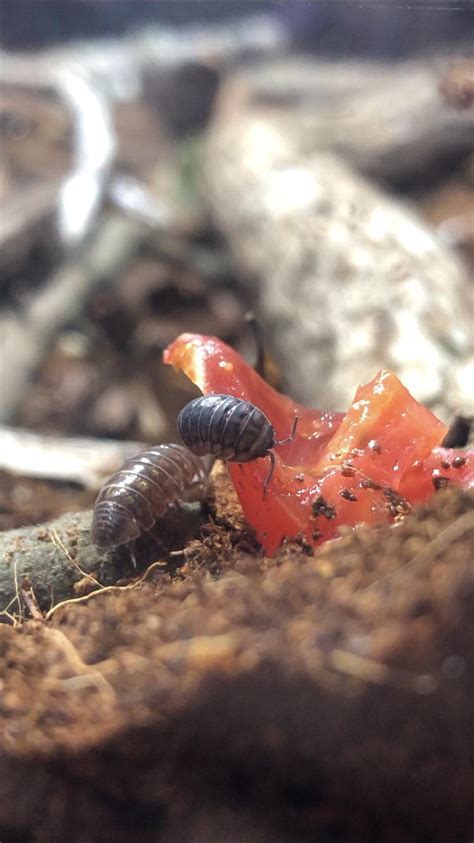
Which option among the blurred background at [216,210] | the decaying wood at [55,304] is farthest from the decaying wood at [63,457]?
the decaying wood at [55,304]

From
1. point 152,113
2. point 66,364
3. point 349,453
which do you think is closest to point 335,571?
point 349,453

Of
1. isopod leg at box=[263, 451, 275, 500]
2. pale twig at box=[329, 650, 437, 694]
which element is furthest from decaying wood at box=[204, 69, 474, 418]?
pale twig at box=[329, 650, 437, 694]

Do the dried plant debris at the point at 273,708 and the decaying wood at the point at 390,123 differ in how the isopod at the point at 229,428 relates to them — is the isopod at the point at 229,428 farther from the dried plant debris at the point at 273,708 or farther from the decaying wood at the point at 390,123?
the decaying wood at the point at 390,123

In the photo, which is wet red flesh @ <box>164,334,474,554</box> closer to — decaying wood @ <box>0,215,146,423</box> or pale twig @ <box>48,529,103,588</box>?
pale twig @ <box>48,529,103,588</box>

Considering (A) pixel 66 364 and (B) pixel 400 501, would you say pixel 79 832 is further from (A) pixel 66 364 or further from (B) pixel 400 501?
(A) pixel 66 364

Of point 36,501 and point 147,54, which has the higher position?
point 147,54
